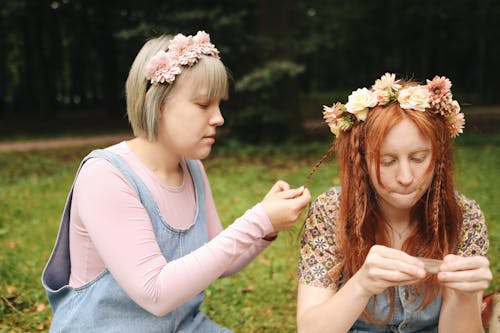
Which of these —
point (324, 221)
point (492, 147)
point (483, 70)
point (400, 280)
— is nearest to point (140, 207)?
point (324, 221)

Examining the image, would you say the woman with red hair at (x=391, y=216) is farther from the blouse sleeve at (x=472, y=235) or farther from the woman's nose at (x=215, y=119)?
the woman's nose at (x=215, y=119)

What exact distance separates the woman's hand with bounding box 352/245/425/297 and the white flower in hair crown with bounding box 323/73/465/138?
566 millimetres

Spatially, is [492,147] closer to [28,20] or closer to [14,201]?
[14,201]

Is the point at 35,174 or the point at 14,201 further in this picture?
the point at 35,174

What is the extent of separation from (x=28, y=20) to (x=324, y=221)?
22208 mm

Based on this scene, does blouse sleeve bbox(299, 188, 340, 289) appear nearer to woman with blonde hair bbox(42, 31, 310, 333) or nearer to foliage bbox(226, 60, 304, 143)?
woman with blonde hair bbox(42, 31, 310, 333)

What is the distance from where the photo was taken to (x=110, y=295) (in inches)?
89.7

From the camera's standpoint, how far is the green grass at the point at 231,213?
13.9 ft

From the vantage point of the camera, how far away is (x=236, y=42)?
1127 cm

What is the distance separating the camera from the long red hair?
220 cm

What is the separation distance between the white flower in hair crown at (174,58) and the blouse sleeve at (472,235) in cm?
120

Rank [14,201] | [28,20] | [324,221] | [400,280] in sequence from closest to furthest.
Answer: [400,280], [324,221], [14,201], [28,20]

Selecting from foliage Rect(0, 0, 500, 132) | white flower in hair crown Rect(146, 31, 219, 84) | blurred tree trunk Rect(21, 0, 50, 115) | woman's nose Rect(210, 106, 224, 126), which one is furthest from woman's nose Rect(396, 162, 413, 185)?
blurred tree trunk Rect(21, 0, 50, 115)

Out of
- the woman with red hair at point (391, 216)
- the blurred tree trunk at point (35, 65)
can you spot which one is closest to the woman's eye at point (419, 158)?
the woman with red hair at point (391, 216)
